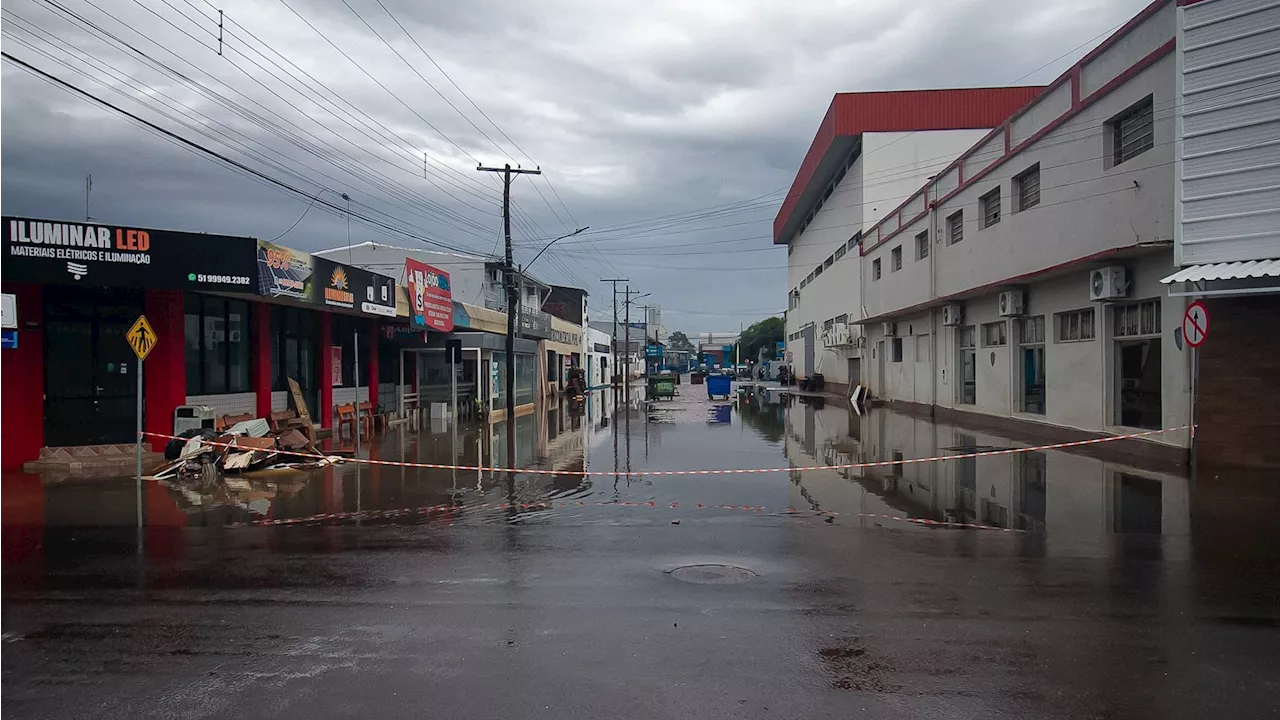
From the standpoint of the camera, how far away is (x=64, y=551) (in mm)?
8984

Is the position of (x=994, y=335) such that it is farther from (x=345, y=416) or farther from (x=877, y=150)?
(x=877, y=150)

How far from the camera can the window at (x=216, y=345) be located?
58.7ft

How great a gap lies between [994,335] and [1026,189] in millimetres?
4925

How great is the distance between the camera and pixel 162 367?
55.5ft

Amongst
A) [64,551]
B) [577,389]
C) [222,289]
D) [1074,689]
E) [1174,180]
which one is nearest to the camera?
[1074,689]

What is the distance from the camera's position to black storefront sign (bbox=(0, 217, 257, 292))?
46.8ft

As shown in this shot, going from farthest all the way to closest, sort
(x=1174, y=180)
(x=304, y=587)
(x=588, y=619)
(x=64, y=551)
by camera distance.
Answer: (x=1174, y=180) → (x=64, y=551) → (x=304, y=587) → (x=588, y=619)

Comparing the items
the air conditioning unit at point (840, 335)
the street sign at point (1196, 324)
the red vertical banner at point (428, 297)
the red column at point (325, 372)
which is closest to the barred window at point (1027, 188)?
the street sign at point (1196, 324)

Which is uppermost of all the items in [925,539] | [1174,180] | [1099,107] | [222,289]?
[1099,107]

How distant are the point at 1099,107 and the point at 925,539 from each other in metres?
12.6

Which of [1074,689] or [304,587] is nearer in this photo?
[1074,689]

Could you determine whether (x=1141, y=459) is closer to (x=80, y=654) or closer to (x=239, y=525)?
(x=239, y=525)

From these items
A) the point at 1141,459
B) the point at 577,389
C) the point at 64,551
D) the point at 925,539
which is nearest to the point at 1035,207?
the point at 1141,459

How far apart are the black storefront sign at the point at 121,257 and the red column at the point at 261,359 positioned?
314 cm
